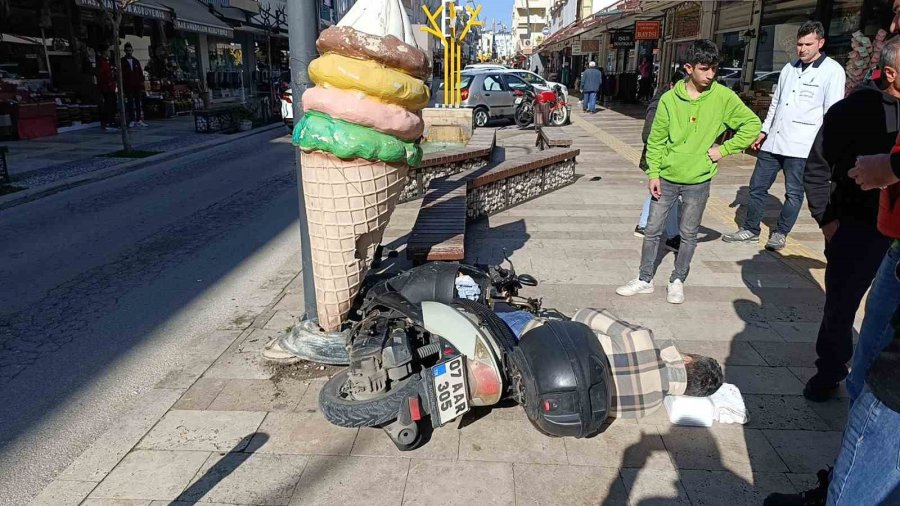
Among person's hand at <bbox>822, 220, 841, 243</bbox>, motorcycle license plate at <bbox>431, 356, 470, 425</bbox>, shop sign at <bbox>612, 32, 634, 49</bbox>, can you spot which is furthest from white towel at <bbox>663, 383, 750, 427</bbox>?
shop sign at <bbox>612, 32, 634, 49</bbox>

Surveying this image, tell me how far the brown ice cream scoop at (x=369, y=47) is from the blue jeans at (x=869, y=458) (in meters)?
2.44

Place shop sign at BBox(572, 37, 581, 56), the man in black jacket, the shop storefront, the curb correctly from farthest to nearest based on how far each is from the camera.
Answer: shop sign at BBox(572, 37, 581, 56) < the shop storefront < the curb < the man in black jacket

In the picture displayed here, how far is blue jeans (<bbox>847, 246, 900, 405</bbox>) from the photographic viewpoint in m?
2.35

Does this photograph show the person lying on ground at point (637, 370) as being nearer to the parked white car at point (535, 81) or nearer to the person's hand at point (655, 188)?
the person's hand at point (655, 188)

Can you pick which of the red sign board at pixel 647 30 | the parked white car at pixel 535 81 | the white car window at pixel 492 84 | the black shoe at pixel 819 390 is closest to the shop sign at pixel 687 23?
the red sign board at pixel 647 30

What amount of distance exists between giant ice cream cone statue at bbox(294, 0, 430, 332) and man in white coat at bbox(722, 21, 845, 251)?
11.8 feet

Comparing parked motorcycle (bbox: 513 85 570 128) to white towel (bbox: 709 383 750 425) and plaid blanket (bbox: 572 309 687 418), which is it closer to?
white towel (bbox: 709 383 750 425)

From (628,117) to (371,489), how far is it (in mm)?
20350

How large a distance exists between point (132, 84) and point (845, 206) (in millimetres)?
16589

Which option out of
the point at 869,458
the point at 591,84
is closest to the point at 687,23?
the point at 591,84

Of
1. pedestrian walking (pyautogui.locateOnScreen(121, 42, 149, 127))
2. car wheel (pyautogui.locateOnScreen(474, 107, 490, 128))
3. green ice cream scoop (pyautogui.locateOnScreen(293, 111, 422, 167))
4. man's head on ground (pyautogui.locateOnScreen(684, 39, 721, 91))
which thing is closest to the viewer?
green ice cream scoop (pyautogui.locateOnScreen(293, 111, 422, 167))

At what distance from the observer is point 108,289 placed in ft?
17.0

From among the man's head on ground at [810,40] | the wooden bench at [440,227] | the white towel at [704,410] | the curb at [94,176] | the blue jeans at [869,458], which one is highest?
the man's head on ground at [810,40]

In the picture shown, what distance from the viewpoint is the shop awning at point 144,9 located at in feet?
48.5
